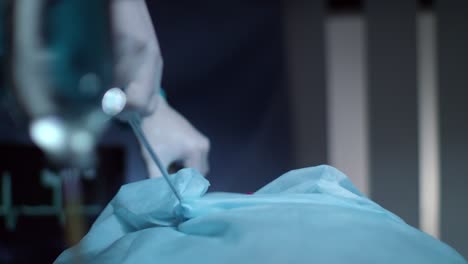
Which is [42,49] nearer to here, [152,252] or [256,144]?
[152,252]

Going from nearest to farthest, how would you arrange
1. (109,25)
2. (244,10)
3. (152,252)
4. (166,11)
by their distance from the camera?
(152,252), (109,25), (166,11), (244,10)

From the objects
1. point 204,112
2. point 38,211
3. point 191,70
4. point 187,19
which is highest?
point 187,19

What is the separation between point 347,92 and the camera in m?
2.52

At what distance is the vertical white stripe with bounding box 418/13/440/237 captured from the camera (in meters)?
2.48

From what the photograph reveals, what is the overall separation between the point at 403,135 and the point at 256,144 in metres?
0.68

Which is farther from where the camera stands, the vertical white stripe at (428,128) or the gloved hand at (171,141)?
the vertical white stripe at (428,128)

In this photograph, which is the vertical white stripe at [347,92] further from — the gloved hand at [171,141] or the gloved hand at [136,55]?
the gloved hand at [136,55]

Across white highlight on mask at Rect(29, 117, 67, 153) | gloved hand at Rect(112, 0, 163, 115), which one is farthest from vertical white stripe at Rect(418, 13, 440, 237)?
white highlight on mask at Rect(29, 117, 67, 153)

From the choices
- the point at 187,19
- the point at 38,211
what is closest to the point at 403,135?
the point at 187,19

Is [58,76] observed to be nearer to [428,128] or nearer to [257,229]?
[257,229]

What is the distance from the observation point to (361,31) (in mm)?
2543

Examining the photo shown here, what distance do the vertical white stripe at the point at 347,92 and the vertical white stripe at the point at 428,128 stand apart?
0.27 meters

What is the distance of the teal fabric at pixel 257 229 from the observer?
659mm

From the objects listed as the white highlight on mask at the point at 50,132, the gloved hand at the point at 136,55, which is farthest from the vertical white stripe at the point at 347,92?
the white highlight on mask at the point at 50,132
